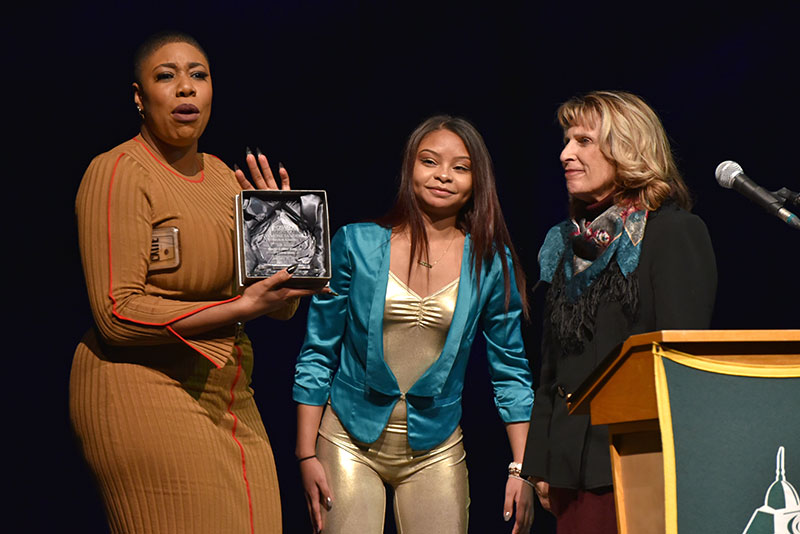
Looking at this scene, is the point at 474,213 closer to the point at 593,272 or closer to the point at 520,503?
the point at 593,272

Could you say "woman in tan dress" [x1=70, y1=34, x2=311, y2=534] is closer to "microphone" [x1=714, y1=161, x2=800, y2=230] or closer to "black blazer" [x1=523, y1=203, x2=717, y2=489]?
"black blazer" [x1=523, y1=203, x2=717, y2=489]

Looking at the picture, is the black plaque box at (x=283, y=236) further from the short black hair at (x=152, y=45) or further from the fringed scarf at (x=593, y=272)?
the fringed scarf at (x=593, y=272)

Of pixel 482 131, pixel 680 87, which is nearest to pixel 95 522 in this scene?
pixel 482 131

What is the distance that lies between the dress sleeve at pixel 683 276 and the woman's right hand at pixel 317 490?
3.49 ft

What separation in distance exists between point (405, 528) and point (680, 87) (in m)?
2.02

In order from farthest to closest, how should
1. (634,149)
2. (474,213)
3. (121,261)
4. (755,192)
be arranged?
(474,213), (634,149), (121,261), (755,192)

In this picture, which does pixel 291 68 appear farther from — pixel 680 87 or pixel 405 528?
pixel 405 528

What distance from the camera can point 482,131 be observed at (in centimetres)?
414

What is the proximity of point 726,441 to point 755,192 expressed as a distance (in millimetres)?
575

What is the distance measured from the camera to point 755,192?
6.89ft

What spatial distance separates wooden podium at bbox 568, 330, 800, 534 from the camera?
1760 mm

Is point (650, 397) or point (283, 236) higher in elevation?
point (283, 236)

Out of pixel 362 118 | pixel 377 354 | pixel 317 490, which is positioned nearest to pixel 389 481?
pixel 317 490

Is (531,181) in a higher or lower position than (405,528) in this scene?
higher
